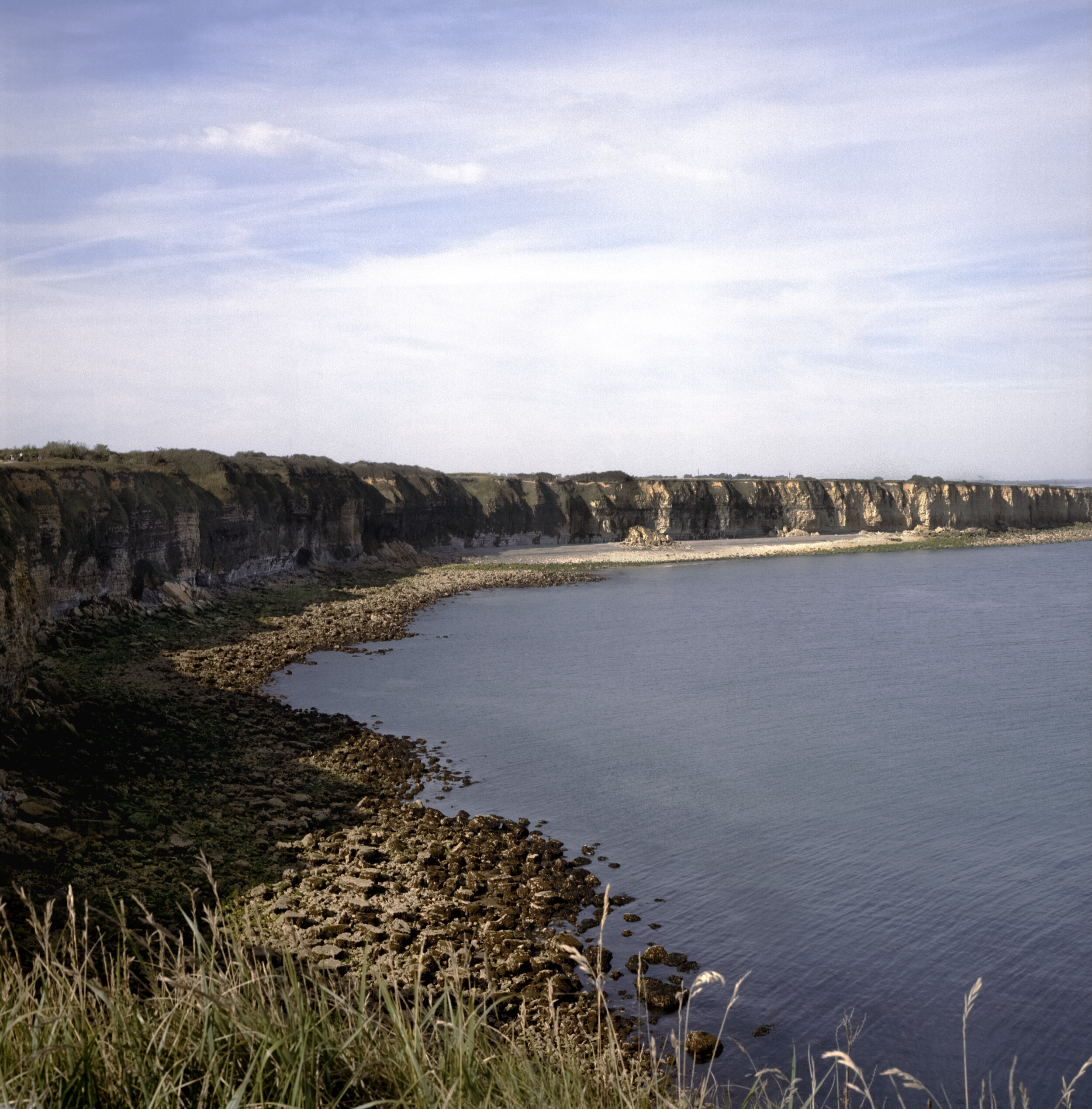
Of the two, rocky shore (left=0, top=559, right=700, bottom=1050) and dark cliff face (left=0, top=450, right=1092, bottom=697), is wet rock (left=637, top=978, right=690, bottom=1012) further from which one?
dark cliff face (left=0, top=450, right=1092, bottom=697)

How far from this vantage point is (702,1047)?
9523 millimetres

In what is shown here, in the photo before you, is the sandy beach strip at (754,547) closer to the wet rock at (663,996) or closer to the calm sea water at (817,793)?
the calm sea water at (817,793)

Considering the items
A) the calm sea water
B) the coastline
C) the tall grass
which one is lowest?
the calm sea water

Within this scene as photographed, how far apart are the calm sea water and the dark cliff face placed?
28.9ft

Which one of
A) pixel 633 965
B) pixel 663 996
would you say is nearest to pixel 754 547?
pixel 633 965

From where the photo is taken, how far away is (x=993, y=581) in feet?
219

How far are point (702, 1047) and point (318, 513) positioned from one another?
5275 centimetres

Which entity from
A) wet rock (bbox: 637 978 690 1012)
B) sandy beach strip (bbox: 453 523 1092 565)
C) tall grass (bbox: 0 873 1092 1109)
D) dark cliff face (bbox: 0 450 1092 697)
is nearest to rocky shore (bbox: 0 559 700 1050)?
wet rock (bbox: 637 978 690 1012)

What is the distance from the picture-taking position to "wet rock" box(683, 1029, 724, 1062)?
9.46m

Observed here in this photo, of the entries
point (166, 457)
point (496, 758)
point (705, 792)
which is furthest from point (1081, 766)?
point (166, 457)

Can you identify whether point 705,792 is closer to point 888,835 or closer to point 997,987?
point 888,835

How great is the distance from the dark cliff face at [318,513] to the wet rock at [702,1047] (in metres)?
13.2

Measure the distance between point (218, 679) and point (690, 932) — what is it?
17.7 meters

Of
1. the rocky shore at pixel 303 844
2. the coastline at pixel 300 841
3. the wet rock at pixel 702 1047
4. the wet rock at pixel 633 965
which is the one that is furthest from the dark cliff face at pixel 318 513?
the wet rock at pixel 702 1047
